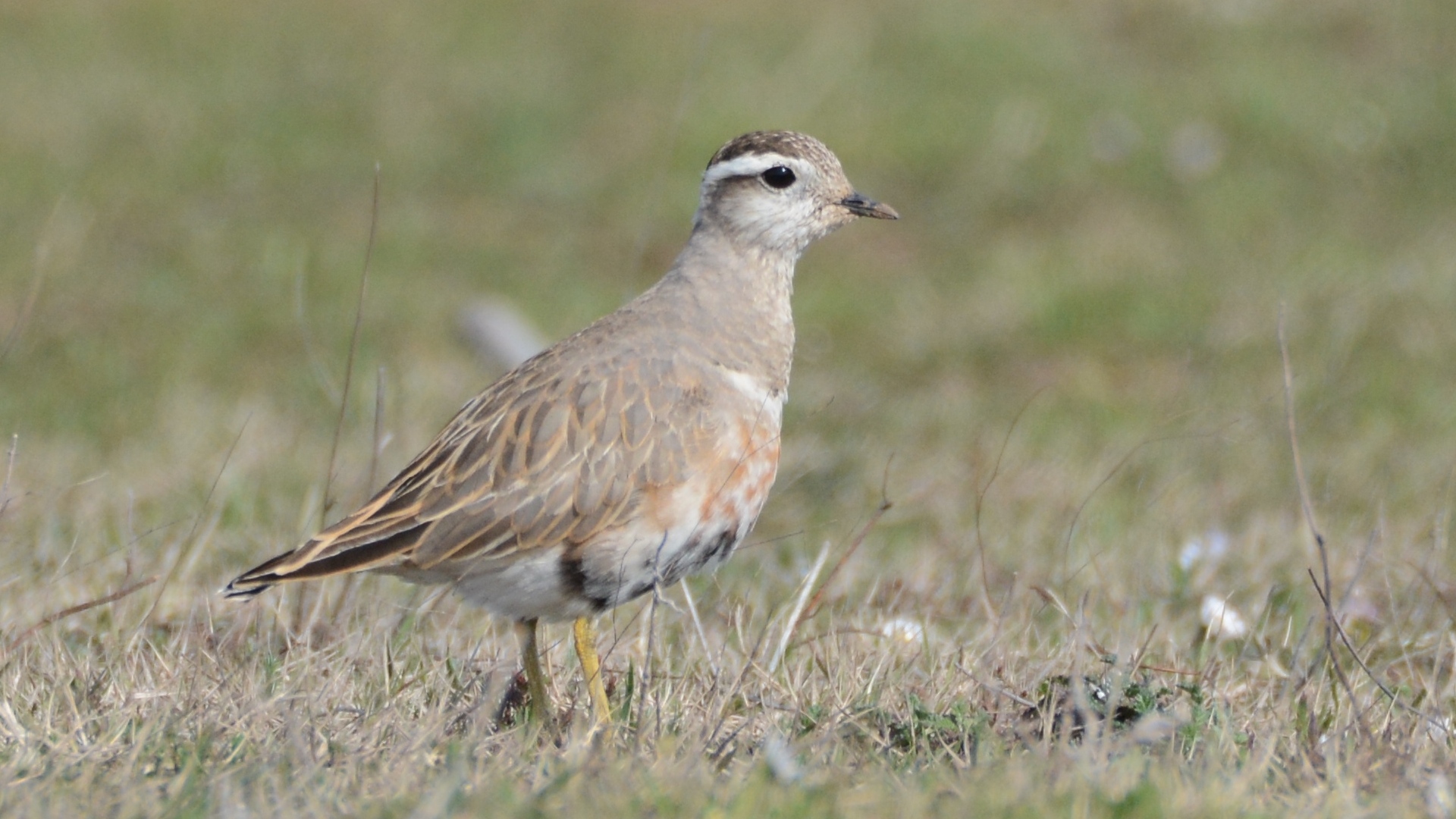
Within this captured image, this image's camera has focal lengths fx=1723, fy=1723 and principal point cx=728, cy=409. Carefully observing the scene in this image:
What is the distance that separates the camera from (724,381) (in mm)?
4930

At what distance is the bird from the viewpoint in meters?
4.58

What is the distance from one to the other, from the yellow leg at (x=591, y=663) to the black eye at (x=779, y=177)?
1.52 meters

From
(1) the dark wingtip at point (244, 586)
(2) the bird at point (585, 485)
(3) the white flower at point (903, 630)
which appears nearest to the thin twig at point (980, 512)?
(3) the white flower at point (903, 630)

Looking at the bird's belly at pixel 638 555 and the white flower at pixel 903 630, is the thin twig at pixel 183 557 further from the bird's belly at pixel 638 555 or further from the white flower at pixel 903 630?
the white flower at pixel 903 630

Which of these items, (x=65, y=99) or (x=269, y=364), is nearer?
(x=269, y=364)

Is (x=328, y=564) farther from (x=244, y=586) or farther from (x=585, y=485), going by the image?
(x=585, y=485)

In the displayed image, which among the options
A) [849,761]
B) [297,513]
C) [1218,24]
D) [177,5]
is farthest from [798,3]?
[849,761]

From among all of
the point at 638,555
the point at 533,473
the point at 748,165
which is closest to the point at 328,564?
the point at 533,473

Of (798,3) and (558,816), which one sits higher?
(798,3)

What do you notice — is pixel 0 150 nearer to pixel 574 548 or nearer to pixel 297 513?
pixel 297 513

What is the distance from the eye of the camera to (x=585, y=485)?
4605 mm

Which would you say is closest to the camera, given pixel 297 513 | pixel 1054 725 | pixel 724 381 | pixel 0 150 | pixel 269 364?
pixel 1054 725

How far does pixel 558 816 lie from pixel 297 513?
13.0 feet

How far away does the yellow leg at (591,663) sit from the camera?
4324 mm
